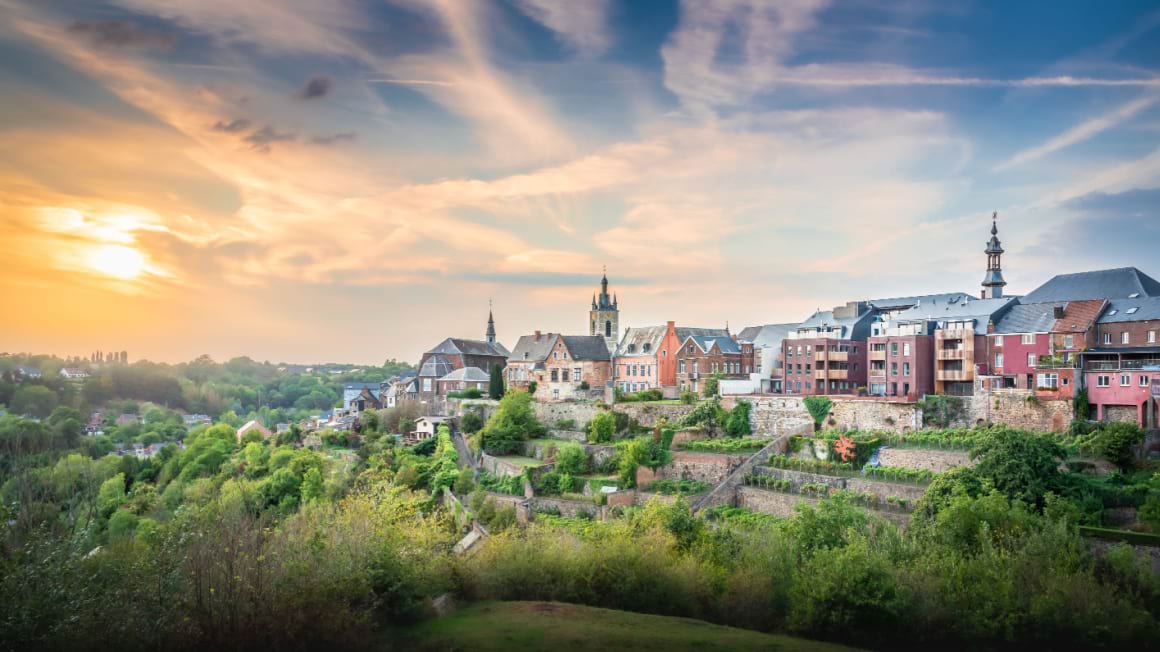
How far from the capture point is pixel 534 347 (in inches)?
2387

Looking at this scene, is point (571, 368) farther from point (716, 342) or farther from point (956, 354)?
point (956, 354)

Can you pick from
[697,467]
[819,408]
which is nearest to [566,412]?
[697,467]

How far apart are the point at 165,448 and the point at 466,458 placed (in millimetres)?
34065

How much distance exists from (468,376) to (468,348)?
7028 mm

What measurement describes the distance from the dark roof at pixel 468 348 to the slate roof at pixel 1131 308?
5074 centimetres

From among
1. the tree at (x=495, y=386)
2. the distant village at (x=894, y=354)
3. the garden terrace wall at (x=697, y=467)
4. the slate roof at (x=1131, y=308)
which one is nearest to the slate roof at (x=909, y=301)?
the distant village at (x=894, y=354)

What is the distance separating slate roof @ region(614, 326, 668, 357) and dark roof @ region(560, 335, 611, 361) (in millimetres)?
1327

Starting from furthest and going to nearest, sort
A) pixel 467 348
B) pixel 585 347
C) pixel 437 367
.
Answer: pixel 467 348
pixel 437 367
pixel 585 347

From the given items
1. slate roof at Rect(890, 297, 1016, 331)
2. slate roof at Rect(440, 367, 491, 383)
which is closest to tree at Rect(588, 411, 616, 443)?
slate roof at Rect(890, 297, 1016, 331)

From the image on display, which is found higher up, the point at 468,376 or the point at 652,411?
the point at 468,376

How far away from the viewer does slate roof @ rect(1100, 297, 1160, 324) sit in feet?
113

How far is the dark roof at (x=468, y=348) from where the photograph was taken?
70.7 m

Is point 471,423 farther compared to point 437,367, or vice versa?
point 437,367

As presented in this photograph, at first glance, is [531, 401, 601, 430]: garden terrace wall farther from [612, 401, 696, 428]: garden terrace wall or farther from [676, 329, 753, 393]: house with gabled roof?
[676, 329, 753, 393]: house with gabled roof
